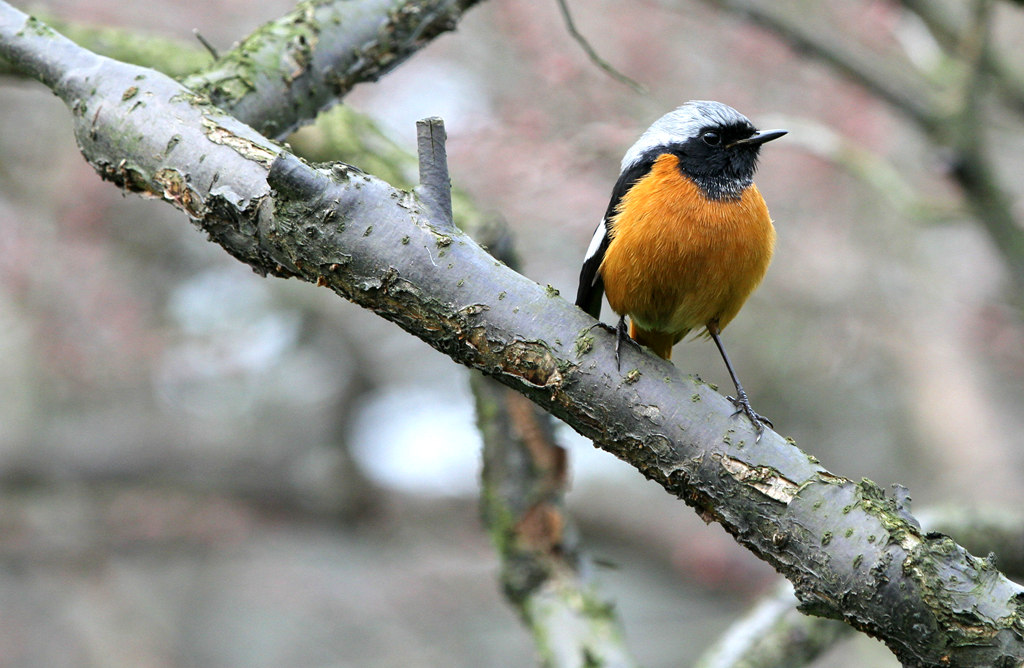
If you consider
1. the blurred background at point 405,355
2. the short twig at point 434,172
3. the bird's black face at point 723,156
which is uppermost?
the bird's black face at point 723,156

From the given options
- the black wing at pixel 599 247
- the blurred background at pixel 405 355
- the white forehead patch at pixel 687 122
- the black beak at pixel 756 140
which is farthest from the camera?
the blurred background at pixel 405 355

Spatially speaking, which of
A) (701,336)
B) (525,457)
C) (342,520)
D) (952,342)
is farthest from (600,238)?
(952,342)

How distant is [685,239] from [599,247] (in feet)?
1.08

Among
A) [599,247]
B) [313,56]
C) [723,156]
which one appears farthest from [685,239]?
[313,56]

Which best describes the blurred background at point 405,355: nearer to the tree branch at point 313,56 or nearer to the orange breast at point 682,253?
the tree branch at point 313,56

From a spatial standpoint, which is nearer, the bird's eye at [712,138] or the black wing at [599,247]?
the black wing at [599,247]

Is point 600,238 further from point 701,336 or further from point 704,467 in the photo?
point 704,467

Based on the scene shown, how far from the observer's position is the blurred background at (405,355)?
25.3 ft

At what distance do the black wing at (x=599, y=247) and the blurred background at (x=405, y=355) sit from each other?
329 cm

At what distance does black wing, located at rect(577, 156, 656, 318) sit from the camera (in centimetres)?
323

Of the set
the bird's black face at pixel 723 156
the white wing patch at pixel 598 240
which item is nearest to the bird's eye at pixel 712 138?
the bird's black face at pixel 723 156

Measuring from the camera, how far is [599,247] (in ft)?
10.6

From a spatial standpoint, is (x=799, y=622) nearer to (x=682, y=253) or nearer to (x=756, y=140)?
(x=682, y=253)

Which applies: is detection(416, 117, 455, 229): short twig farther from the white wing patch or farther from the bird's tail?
the bird's tail
